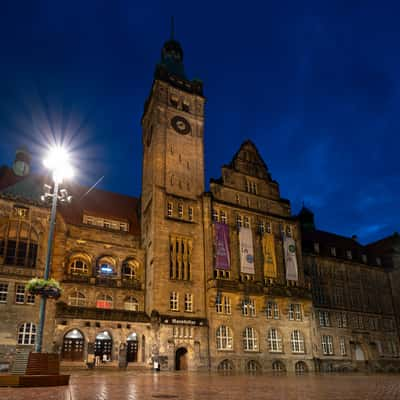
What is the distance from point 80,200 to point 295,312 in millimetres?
33109

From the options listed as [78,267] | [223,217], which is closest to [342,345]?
[223,217]

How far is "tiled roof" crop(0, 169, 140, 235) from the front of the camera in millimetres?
43875

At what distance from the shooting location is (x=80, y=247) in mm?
45969

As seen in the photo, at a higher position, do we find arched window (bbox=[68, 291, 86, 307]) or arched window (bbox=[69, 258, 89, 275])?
arched window (bbox=[69, 258, 89, 275])

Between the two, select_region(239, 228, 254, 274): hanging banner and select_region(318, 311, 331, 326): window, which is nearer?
select_region(239, 228, 254, 274): hanging banner

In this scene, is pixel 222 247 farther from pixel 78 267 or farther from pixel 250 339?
pixel 78 267

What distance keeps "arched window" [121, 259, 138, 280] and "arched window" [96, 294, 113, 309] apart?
370 cm

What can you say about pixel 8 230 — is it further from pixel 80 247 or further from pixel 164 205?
pixel 164 205

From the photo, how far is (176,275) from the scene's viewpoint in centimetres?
4712

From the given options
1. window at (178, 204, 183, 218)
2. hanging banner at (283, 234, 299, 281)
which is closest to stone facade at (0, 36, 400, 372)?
window at (178, 204, 183, 218)

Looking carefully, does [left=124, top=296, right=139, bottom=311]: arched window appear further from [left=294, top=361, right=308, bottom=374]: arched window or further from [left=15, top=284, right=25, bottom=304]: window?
[left=294, top=361, right=308, bottom=374]: arched window

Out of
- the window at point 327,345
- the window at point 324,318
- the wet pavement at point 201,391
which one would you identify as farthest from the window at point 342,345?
the wet pavement at point 201,391

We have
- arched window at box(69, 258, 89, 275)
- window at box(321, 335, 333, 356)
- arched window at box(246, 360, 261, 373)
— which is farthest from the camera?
window at box(321, 335, 333, 356)

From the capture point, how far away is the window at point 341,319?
2441 inches
